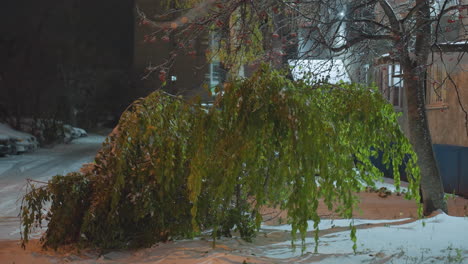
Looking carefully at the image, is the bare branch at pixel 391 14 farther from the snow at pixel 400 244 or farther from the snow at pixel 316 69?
the snow at pixel 400 244

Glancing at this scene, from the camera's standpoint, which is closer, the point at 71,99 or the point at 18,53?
the point at 18,53

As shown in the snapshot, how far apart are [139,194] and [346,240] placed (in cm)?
287

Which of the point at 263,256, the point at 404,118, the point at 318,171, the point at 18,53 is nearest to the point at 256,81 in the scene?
the point at 318,171

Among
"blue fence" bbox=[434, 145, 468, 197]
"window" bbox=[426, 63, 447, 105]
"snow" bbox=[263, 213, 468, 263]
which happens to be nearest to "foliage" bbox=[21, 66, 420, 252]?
"snow" bbox=[263, 213, 468, 263]

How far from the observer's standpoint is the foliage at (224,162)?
5223mm

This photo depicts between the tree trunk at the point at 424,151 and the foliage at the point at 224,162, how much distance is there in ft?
8.03

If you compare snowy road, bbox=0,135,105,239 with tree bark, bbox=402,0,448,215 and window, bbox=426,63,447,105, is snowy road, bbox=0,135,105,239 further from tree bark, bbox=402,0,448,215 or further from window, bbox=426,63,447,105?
window, bbox=426,63,447,105

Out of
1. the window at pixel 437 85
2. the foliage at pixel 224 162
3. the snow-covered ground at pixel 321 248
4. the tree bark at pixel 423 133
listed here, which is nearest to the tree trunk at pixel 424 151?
the tree bark at pixel 423 133

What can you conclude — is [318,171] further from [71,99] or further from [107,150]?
[71,99]

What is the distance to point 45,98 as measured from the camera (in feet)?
144

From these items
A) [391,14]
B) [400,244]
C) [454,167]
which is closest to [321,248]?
[400,244]

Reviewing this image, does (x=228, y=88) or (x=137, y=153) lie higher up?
(x=228, y=88)

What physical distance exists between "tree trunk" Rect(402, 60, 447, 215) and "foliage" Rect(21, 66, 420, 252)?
8.03ft

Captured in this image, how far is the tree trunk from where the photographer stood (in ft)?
30.1
